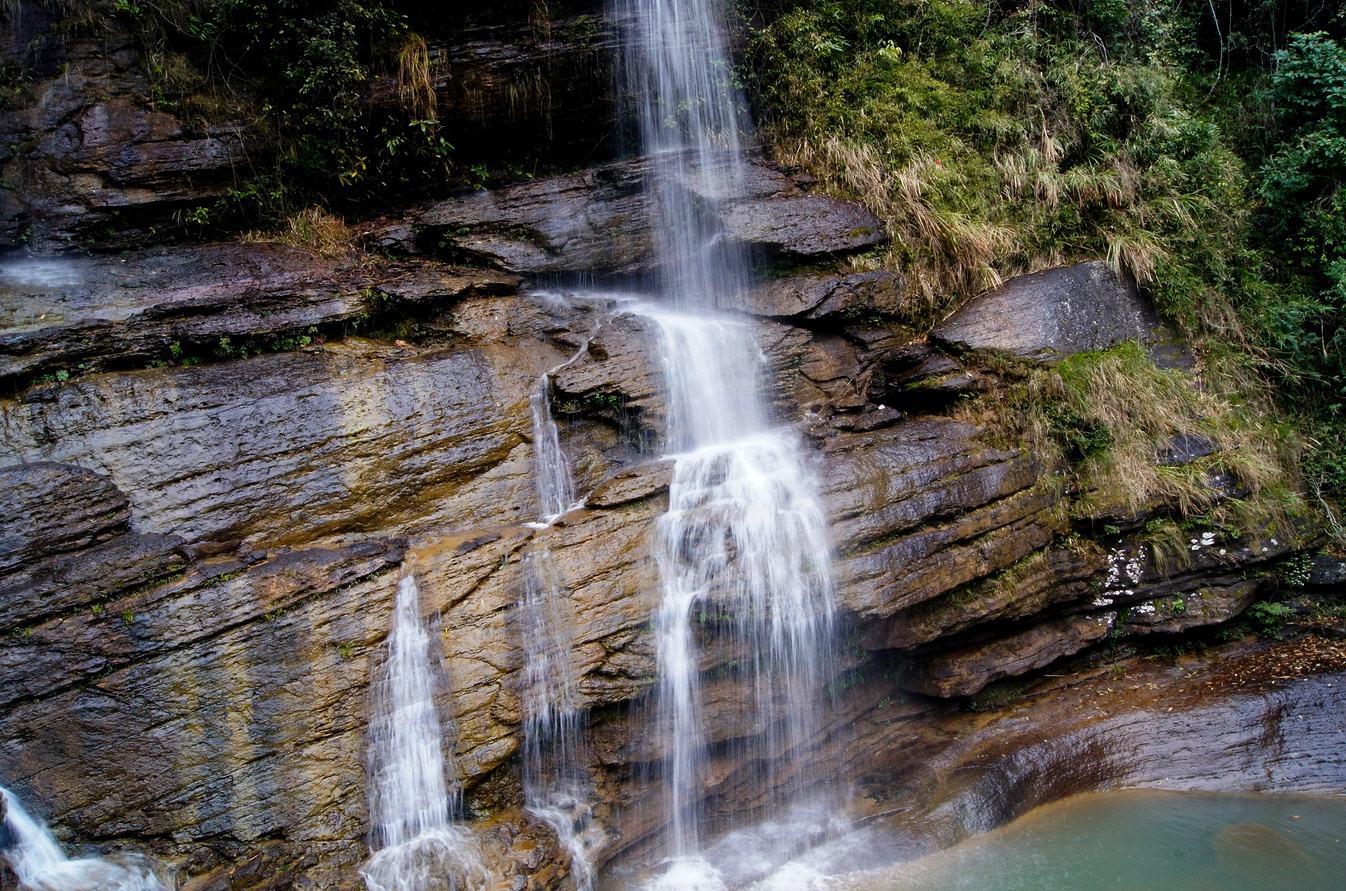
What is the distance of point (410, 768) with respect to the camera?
5707mm

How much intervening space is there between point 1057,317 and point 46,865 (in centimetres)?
923

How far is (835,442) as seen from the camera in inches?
295

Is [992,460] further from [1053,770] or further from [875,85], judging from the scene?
[875,85]

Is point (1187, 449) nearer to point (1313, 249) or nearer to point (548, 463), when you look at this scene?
point (1313, 249)

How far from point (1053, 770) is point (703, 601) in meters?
3.32

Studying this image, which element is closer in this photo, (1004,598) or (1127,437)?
(1004,598)

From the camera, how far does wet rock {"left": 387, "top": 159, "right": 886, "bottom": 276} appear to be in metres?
8.26

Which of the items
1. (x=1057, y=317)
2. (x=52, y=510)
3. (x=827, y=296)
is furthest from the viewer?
(x=1057, y=317)

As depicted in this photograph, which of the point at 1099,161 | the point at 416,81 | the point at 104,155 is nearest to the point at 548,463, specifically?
the point at 416,81

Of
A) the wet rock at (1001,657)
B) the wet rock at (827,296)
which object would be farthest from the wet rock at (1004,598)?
the wet rock at (827,296)

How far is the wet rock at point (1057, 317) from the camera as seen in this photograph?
8.24 meters

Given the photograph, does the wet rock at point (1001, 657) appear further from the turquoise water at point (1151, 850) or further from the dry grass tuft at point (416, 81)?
the dry grass tuft at point (416, 81)

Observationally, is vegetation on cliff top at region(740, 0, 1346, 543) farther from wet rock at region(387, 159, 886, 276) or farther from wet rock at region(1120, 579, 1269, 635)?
wet rock at region(1120, 579, 1269, 635)

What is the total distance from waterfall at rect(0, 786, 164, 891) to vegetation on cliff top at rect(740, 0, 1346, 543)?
7.92 metres
